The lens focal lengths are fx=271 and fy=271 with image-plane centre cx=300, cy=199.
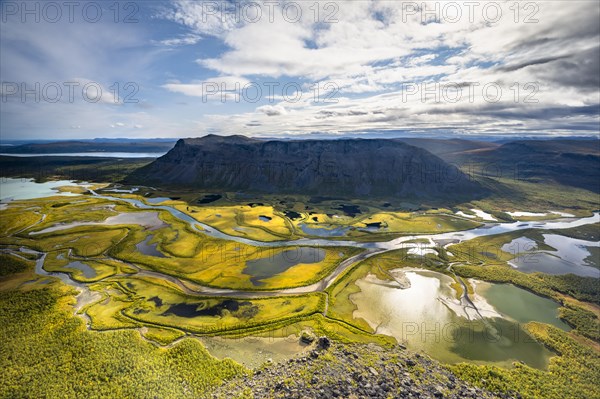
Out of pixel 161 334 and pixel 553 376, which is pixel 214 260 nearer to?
A: pixel 161 334

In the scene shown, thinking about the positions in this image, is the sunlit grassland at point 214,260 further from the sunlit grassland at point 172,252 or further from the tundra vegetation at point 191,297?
the tundra vegetation at point 191,297

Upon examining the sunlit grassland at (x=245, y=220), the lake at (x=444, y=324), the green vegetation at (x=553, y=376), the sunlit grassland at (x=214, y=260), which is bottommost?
the green vegetation at (x=553, y=376)

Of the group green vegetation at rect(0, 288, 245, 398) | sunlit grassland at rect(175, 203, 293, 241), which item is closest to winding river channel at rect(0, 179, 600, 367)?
green vegetation at rect(0, 288, 245, 398)

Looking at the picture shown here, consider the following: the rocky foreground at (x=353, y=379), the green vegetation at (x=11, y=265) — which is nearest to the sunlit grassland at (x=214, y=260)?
the green vegetation at (x=11, y=265)

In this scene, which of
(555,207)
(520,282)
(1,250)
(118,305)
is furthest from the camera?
(555,207)

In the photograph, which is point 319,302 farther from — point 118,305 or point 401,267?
point 118,305

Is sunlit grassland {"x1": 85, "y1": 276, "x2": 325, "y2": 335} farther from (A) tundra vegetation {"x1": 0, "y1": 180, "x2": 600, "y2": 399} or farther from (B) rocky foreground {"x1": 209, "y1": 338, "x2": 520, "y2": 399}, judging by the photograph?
(B) rocky foreground {"x1": 209, "y1": 338, "x2": 520, "y2": 399}

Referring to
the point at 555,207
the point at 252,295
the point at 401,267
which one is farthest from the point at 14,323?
the point at 555,207

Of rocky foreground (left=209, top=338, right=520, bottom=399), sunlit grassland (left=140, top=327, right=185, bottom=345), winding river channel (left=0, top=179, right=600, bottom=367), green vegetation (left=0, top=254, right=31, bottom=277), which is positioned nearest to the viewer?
rocky foreground (left=209, top=338, right=520, bottom=399)
